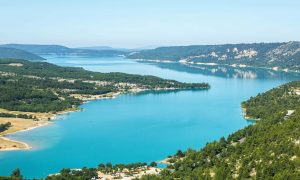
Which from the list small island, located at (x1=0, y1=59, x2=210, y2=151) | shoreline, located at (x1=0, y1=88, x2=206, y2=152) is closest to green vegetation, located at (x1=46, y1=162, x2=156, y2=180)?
shoreline, located at (x1=0, y1=88, x2=206, y2=152)

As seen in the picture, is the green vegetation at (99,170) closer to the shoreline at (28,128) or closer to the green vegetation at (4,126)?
the shoreline at (28,128)

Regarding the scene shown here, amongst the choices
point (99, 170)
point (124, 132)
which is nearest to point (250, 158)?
point (99, 170)

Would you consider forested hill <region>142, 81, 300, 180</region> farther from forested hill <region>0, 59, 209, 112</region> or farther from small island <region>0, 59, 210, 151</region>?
forested hill <region>0, 59, 209, 112</region>

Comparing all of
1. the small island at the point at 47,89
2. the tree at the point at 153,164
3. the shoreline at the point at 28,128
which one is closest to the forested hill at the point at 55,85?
the small island at the point at 47,89

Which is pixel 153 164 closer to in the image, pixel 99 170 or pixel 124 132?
pixel 99 170

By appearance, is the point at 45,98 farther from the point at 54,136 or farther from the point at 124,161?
the point at 124,161

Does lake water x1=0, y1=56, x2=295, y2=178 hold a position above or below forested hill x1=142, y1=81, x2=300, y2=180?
below
